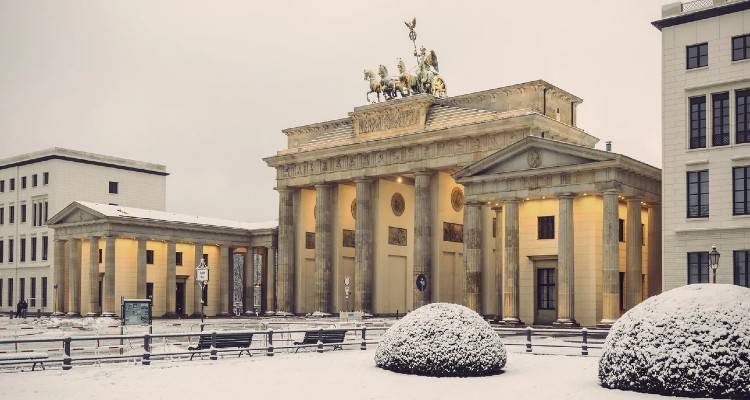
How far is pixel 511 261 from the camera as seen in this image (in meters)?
47.5

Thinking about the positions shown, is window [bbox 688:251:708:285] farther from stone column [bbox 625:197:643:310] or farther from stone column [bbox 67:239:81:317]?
stone column [bbox 67:239:81:317]

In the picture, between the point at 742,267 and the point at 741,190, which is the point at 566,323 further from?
the point at 741,190

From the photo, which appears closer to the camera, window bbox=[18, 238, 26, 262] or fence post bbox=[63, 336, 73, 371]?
fence post bbox=[63, 336, 73, 371]

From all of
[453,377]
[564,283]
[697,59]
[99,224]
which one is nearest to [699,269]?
[564,283]

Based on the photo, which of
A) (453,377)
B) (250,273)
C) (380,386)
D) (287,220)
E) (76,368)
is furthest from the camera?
(250,273)

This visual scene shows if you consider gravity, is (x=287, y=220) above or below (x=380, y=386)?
above

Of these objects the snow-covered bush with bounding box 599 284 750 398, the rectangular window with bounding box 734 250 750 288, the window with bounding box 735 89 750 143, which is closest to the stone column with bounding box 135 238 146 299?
the rectangular window with bounding box 734 250 750 288

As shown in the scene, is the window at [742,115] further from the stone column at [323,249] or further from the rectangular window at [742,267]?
the stone column at [323,249]

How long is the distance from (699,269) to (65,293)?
55599mm

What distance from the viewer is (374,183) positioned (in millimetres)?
66500

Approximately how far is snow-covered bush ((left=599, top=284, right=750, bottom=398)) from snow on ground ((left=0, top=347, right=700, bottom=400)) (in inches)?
19.9

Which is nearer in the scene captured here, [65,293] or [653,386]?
[653,386]

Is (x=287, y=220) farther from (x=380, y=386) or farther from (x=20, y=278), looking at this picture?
(x=380, y=386)

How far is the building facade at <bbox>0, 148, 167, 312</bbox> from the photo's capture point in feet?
283
